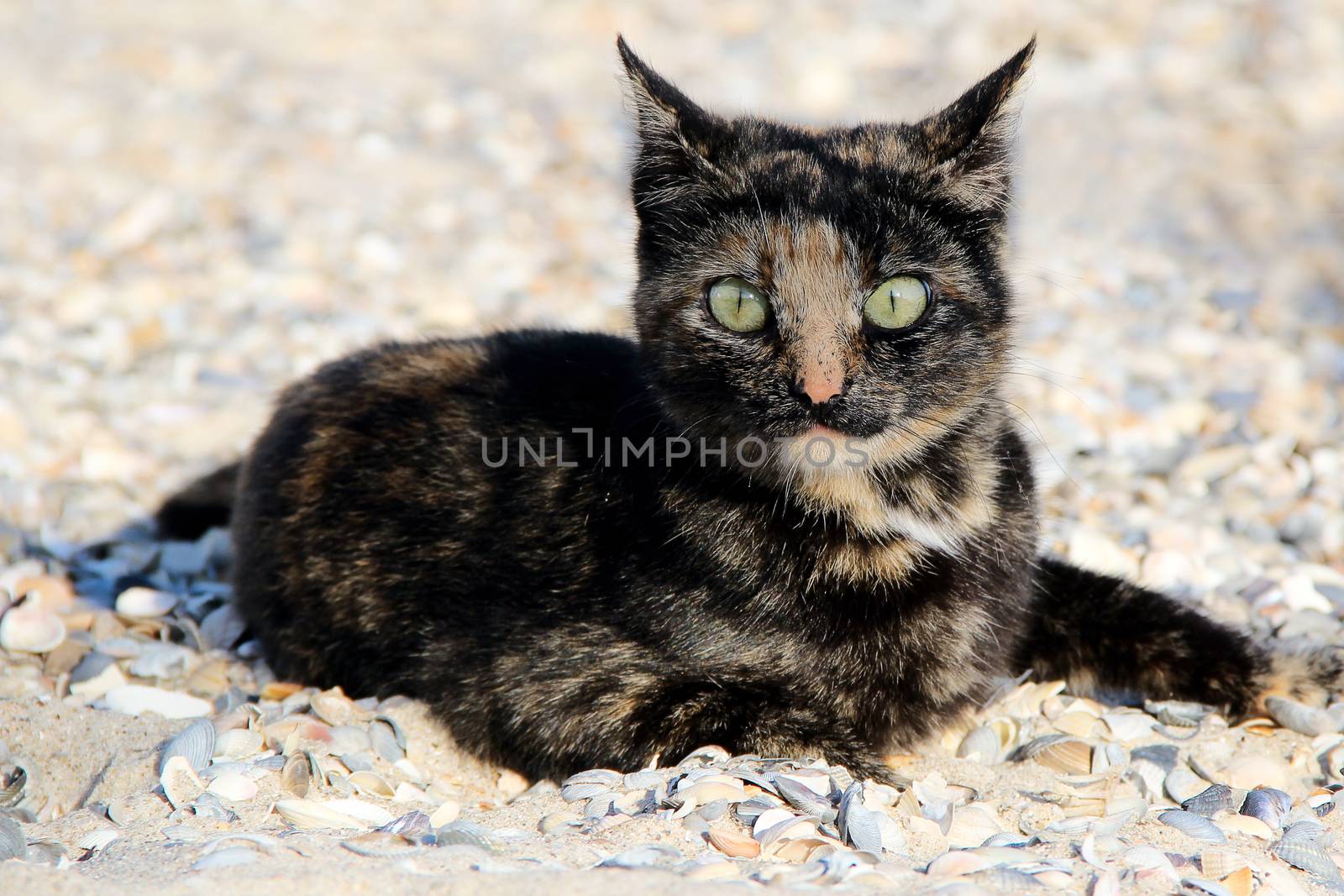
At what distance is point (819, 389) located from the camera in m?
3.01

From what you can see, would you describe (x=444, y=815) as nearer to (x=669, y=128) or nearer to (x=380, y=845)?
(x=380, y=845)

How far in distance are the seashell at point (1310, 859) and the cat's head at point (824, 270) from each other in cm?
124

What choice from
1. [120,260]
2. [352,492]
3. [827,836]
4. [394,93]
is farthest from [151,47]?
[827,836]

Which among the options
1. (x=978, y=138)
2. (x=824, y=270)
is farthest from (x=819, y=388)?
(x=978, y=138)

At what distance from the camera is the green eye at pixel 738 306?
318 centimetres

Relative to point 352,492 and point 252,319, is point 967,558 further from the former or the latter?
point 252,319

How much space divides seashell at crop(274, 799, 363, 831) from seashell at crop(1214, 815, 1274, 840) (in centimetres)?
205

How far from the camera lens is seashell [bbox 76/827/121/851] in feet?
9.37

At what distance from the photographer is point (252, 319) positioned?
6.93m

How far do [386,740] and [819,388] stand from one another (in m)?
1.54

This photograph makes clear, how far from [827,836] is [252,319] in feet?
16.4

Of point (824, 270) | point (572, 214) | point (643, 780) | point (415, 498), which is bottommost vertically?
point (643, 780)

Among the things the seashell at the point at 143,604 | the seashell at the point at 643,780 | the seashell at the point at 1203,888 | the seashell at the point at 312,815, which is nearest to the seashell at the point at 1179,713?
the seashell at the point at 1203,888

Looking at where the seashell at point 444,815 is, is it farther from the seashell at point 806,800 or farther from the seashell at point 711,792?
the seashell at point 806,800
